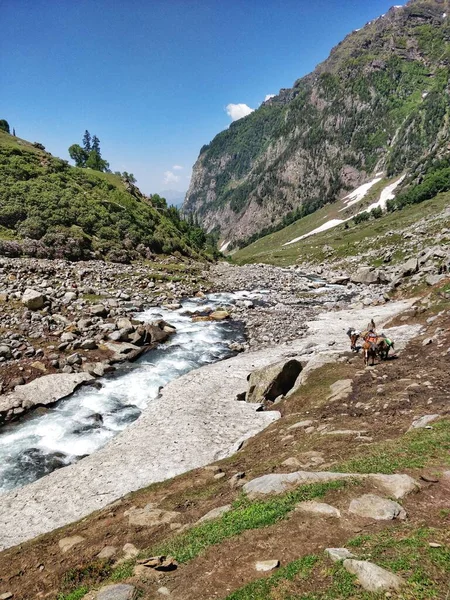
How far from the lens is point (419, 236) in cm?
9738

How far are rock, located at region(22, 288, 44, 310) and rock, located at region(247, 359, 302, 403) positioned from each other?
27.2m

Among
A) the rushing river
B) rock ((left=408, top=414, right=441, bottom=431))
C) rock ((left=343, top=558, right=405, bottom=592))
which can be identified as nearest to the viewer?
rock ((left=343, top=558, right=405, bottom=592))

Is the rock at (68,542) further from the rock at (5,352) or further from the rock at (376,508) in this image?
the rock at (5,352)

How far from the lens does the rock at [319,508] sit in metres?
10.3

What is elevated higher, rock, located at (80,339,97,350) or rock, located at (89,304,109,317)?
rock, located at (89,304,109,317)

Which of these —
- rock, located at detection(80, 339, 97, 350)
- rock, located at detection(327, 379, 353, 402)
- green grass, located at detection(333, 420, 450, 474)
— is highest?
rock, located at detection(80, 339, 97, 350)

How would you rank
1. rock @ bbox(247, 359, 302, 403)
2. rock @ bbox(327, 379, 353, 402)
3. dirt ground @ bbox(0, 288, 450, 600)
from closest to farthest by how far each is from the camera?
dirt ground @ bbox(0, 288, 450, 600) < rock @ bbox(327, 379, 353, 402) < rock @ bbox(247, 359, 302, 403)

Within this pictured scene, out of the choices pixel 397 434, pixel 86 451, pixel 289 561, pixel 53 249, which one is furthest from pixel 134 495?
pixel 53 249

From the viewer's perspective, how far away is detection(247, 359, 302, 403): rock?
26844mm

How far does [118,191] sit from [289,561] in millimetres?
115933

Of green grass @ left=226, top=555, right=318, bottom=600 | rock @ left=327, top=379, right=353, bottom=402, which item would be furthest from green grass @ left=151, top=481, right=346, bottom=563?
rock @ left=327, top=379, right=353, bottom=402

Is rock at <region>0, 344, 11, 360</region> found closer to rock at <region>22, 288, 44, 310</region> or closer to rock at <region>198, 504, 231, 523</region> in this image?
rock at <region>22, 288, 44, 310</region>

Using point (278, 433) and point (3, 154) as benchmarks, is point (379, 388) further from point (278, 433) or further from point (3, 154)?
point (3, 154)

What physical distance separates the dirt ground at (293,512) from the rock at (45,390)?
14376mm
